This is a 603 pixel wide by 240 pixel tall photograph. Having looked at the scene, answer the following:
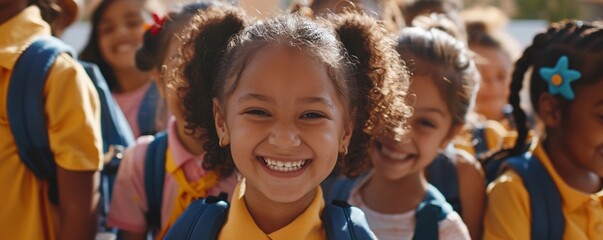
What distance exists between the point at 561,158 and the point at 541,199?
238 millimetres

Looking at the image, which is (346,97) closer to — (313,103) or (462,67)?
(313,103)

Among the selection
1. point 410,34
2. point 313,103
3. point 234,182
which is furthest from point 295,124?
point 410,34

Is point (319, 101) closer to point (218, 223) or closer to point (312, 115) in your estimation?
point (312, 115)

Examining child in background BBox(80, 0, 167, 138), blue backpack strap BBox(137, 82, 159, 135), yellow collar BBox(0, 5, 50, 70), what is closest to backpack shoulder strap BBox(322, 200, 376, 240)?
yellow collar BBox(0, 5, 50, 70)

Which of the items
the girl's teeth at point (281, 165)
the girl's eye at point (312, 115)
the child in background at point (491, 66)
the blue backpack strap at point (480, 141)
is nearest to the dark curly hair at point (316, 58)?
the girl's eye at point (312, 115)

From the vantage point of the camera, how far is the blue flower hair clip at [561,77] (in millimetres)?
2758

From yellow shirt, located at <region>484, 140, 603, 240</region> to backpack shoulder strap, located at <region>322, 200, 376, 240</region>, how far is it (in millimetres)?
721

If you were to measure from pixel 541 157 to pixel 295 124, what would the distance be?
1.17 metres

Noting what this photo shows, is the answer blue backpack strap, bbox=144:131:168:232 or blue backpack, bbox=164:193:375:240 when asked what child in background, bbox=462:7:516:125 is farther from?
blue backpack, bbox=164:193:375:240

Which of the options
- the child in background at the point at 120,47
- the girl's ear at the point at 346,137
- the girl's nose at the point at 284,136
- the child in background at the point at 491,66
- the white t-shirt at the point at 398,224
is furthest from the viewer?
the child in background at the point at 491,66

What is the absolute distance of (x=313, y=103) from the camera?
201 cm

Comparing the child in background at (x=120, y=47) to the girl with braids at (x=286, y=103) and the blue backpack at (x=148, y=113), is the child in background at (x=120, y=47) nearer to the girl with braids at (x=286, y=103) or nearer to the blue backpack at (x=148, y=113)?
the blue backpack at (x=148, y=113)

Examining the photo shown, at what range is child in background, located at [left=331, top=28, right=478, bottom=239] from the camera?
266 cm

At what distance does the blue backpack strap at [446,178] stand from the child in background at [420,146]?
2 centimetres
